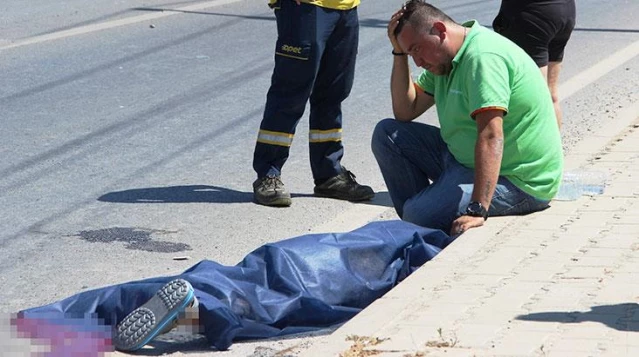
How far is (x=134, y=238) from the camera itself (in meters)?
6.40

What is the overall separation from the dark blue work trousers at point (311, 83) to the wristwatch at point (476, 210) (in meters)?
1.56

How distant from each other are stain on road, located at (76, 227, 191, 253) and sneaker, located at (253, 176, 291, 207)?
2.46 feet

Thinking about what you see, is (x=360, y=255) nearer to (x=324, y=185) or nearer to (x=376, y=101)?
(x=324, y=185)

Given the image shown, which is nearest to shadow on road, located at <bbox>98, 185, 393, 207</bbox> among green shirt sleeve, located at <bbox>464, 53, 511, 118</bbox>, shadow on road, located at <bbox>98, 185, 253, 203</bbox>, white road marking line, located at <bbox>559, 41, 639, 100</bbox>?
shadow on road, located at <bbox>98, 185, 253, 203</bbox>

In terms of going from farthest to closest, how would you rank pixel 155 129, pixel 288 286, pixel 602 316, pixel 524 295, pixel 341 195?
pixel 155 129, pixel 341 195, pixel 288 286, pixel 524 295, pixel 602 316

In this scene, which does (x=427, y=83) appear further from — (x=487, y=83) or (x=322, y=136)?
(x=322, y=136)

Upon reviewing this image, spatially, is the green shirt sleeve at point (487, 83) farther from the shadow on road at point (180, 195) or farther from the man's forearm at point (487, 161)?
the shadow on road at point (180, 195)

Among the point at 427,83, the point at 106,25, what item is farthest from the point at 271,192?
the point at 106,25

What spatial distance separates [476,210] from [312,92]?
1.87 m

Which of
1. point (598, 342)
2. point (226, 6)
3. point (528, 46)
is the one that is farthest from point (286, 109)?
point (226, 6)

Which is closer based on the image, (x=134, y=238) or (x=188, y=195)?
(x=134, y=238)

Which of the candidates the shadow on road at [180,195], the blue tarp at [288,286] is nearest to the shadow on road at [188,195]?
the shadow on road at [180,195]

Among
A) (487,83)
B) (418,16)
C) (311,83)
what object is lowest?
(311,83)

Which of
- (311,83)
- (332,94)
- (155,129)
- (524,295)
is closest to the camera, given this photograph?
(524,295)
